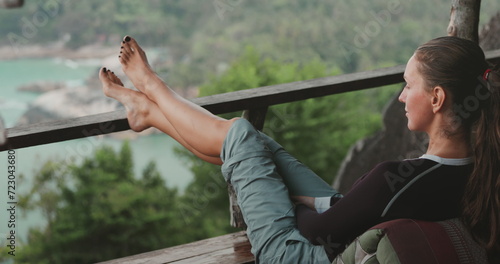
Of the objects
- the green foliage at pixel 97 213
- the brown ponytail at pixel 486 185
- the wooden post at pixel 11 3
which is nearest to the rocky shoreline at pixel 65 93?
the green foliage at pixel 97 213

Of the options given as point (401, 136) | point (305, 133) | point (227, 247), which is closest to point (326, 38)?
point (305, 133)

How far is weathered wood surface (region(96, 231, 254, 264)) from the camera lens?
183 centimetres

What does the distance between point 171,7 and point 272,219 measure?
12.5 meters

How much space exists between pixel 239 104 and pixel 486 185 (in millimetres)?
750

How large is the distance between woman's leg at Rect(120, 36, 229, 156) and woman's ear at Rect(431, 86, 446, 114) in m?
0.50

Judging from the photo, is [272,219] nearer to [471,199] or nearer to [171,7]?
[471,199]

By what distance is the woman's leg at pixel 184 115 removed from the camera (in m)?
1.72

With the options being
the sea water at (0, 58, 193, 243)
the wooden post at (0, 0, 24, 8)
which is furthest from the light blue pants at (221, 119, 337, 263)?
the sea water at (0, 58, 193, 243)

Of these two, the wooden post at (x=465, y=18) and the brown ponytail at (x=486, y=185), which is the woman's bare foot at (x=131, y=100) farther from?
the wooden post at (x=465, y=18)

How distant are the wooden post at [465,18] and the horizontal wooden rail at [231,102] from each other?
190mm

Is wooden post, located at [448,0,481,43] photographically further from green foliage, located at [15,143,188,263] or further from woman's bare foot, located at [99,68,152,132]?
green foliage, located at [15,143,188,263]

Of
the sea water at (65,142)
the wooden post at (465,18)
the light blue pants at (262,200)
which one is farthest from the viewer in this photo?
the sea water at (65,142)

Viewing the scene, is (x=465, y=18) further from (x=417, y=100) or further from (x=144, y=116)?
(x=144, y=116)

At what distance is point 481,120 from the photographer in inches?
57.1
